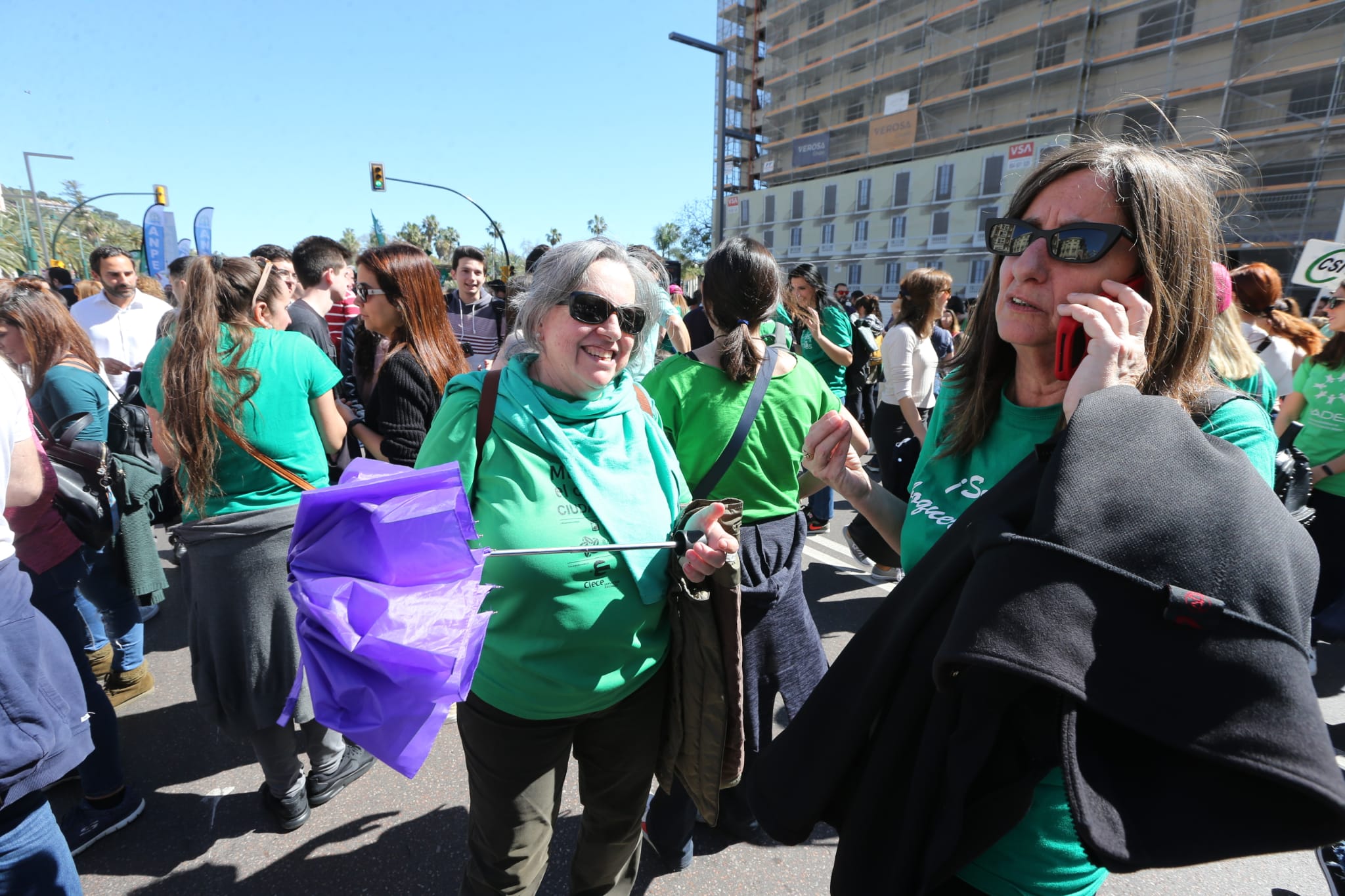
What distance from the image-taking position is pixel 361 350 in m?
3.60

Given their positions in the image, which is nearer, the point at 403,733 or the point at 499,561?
the point at 403,733

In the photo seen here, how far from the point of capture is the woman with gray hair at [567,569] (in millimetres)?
1672

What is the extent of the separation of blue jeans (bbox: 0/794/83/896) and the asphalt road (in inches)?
23.7

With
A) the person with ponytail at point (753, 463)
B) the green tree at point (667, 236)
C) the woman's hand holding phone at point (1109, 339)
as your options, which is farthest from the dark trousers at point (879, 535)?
the green tree at point (667, 236)

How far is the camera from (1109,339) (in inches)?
41.6

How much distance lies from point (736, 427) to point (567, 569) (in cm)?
90

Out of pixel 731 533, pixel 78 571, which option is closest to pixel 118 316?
pixel 78 571

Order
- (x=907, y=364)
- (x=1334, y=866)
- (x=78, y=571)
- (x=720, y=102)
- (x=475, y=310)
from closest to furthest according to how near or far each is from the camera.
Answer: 1. (x=1334, y=866)
2. (x=78, y=571)
3. (x=907, y=364)
4. (x=475, y=310)
5. (x=720, y=102)

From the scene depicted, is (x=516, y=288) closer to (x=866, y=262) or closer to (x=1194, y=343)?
(x=1194, y=343)

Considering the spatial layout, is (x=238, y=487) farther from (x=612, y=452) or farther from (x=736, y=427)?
(x=736, y=427)

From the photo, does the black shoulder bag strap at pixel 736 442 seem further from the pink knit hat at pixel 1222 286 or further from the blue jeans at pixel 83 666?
the blue jeans at pixel 83 666

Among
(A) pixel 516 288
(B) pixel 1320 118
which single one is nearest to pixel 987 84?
(B) pixel 1320 118

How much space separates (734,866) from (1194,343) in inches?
89.9

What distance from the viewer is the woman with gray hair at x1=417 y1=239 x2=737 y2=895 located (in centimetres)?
167
